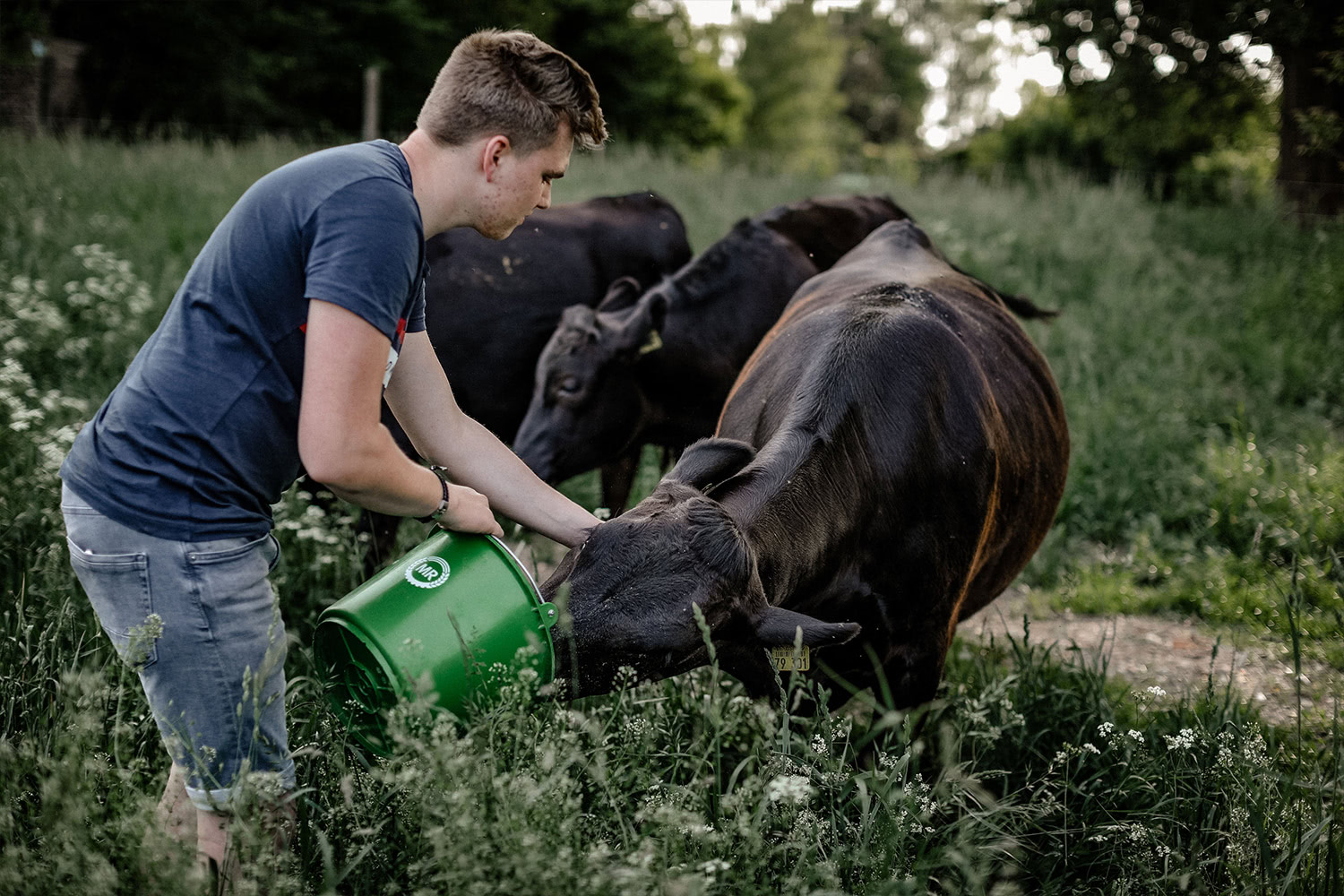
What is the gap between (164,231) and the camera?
877cm

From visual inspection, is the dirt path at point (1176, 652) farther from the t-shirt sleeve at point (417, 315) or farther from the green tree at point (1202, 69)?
the green tree at point (1202, 69)

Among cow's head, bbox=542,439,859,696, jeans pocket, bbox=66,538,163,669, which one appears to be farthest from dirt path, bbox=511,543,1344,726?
jeans pocket, bbox=66,538,163,669

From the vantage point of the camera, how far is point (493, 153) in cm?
208

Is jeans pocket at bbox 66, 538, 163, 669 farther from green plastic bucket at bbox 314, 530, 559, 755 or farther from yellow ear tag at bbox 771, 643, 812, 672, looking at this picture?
yellow ear tag at bbox 771, 643, 812, 672

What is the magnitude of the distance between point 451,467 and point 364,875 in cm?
94

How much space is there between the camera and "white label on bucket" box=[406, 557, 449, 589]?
2116 millimetres

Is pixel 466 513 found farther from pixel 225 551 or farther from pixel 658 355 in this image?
pixel 658 355

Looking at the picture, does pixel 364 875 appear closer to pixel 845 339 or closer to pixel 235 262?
pixel 235 262

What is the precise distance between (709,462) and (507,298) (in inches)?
114

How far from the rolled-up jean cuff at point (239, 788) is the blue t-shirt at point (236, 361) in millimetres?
478

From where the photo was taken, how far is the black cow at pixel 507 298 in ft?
16.8

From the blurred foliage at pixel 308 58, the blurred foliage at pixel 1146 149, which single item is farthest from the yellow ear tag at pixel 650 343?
the blurred foliage at pixel 308 58

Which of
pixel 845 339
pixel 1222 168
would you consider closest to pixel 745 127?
A: pixel 1222 168

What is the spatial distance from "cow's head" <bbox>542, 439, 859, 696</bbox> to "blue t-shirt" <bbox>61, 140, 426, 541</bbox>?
0.71 metres
